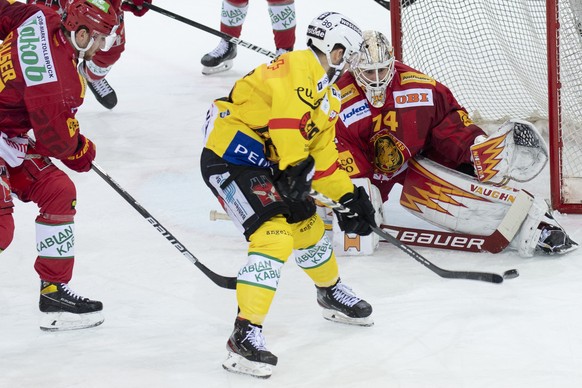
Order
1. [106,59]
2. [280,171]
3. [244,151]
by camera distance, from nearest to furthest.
Answer: 1. [280,171]
2. [244,151]
3. [106,59]

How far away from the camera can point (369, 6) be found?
24.3 feet

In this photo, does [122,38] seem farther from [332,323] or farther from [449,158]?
[332,323]

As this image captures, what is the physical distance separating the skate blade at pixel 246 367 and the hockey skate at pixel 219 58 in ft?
11.4

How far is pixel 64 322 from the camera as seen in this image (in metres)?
3.59

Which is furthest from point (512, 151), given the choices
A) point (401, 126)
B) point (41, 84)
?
point (41, 84)

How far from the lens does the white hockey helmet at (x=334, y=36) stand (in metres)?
3.19

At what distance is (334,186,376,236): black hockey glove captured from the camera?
137 inches

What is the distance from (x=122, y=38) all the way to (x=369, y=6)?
2.38m

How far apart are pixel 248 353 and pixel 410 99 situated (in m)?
1.48

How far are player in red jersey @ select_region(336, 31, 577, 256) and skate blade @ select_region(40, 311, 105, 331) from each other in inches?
47.0

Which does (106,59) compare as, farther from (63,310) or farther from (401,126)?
(63,310)

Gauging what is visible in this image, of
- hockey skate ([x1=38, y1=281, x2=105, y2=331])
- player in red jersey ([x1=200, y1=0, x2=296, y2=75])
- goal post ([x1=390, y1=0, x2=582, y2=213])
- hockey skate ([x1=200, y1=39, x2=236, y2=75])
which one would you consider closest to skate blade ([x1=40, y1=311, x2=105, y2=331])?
hockey skate ([x1=38, y1=281, x2=105, y2=331])

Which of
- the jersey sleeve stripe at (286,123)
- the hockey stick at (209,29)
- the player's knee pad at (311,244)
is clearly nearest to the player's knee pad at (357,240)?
the player's knee pad at (311,244)

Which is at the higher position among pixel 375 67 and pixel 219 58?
pixel 375 67
